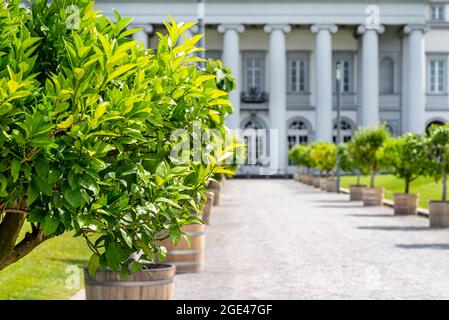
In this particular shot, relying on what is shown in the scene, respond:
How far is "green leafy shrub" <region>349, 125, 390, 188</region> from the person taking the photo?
115 ft

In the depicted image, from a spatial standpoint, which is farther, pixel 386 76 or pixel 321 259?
pixel 386 76

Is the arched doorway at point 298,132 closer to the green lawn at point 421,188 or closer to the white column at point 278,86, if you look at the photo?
the white column at point 278,86

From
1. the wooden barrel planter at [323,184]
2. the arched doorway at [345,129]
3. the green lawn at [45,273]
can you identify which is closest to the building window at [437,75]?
the arched doorway at [345,129]

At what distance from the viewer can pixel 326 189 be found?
46.8m

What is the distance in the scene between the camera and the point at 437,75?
238 ft

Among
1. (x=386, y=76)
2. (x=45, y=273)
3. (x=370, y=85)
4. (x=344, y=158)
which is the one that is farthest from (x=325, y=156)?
(x=45, y=273)

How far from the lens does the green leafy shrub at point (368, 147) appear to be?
35000 mm

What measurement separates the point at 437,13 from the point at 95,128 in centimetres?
7356

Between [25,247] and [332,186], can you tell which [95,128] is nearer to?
[25,247]

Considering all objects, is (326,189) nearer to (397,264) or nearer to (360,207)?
(360,207)

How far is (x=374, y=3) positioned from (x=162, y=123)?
70.4 m

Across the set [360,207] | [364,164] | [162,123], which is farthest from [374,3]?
[162,123]

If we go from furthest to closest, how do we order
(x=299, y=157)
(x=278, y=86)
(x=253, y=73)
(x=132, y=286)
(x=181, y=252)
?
1. (x=253, y=73)
2. (x=278, y=86)
3. (x=299, y=157)
4. (x=181, y=252)
5. (x=132, y=286)

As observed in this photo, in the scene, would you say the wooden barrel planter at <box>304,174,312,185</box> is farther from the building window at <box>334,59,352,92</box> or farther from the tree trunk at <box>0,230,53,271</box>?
the tree trunk at <box>0,230,53,271</box>
